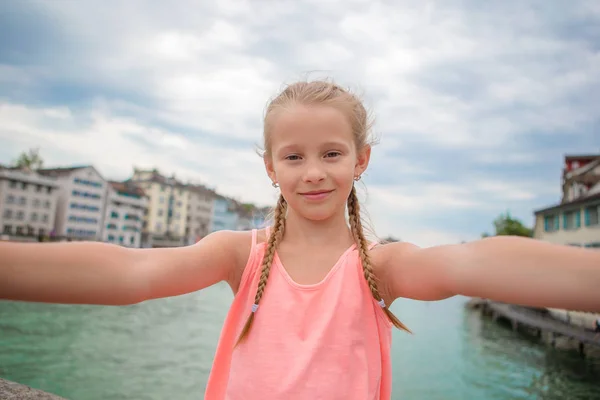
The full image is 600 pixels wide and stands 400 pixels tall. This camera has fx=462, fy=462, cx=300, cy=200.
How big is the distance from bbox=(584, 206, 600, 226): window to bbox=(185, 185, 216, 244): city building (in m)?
66.2

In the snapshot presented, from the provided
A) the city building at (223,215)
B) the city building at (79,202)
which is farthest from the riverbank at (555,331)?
the city building at (223,215)

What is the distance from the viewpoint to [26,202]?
179 ft

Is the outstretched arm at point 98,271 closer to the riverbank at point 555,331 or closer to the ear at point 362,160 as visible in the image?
the ear at point 362,160

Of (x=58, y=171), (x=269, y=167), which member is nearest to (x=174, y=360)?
(x=269, y=167)

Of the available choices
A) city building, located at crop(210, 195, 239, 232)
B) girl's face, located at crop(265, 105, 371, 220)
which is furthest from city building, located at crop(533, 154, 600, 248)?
city building, located at crop(210, 195, 239, 232)

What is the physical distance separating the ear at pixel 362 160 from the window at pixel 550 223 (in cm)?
3024

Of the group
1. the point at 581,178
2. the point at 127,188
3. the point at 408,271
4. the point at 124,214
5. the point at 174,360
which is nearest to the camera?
the point at 408,271

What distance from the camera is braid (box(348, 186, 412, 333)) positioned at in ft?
4.91

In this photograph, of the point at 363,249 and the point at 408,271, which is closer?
the point at 408,271

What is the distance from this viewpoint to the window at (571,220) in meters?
25.1

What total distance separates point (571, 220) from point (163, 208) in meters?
63.7

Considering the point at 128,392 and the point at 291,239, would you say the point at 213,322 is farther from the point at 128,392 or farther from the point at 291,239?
the point at 291,239

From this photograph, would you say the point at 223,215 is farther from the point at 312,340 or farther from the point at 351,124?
the point at 312,340

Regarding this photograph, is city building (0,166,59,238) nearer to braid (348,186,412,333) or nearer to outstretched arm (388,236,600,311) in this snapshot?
braid (348,186,412,333)
